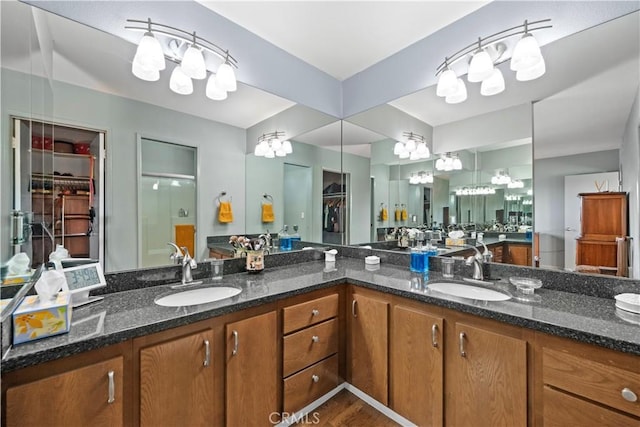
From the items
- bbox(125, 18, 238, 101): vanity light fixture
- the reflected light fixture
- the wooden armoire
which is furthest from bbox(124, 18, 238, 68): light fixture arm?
the wooden armoire

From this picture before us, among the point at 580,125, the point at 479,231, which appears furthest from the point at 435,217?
the point at 580,125

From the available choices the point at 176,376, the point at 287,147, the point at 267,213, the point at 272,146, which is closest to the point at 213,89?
the point at 272,146

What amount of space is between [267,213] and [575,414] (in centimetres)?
200

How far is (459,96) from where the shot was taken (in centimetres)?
185

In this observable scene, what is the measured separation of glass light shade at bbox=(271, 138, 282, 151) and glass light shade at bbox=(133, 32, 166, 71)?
0.93m

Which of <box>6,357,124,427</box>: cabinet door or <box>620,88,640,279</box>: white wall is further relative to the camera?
<box>620,88,640,279</box>: white wall

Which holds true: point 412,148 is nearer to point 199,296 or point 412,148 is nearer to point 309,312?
point 309,312

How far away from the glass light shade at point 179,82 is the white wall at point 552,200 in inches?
84.9

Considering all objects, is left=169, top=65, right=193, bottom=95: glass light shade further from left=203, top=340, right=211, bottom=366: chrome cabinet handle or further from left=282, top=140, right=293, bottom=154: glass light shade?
left=203, top=340, right=211, bottom=366: chrome cabinet handle

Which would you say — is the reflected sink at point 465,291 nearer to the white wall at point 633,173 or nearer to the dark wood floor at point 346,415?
the white wall at point 633,173

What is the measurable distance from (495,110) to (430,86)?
510mm

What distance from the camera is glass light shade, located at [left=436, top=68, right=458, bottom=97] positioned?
1.80 meters

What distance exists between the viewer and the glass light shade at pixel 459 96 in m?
1.82

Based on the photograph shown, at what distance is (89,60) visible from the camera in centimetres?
141
